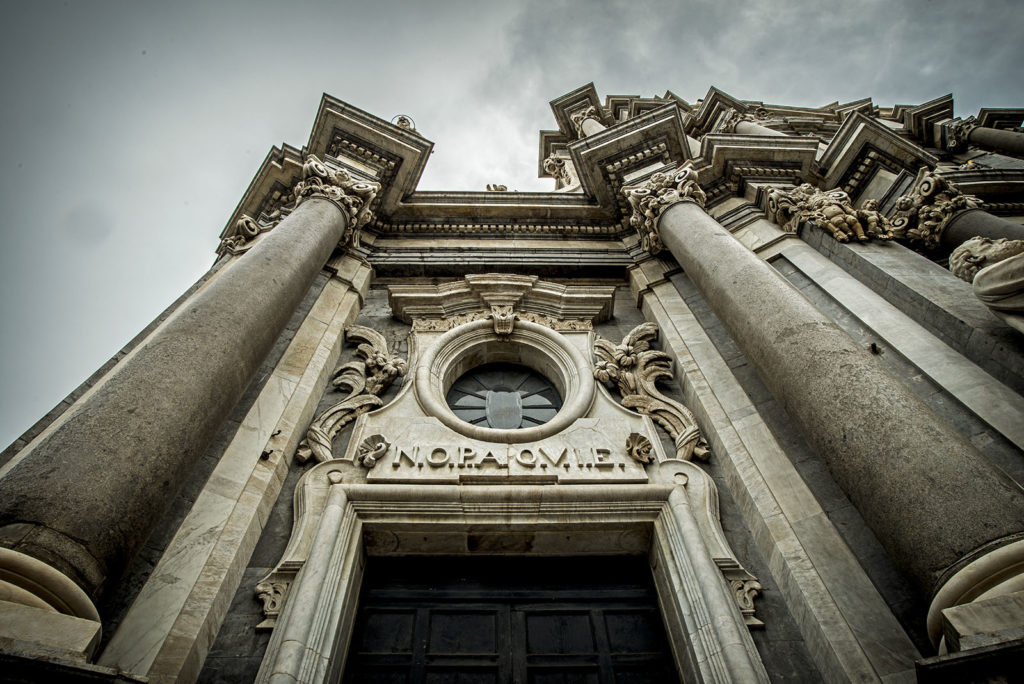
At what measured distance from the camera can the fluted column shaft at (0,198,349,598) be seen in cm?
291

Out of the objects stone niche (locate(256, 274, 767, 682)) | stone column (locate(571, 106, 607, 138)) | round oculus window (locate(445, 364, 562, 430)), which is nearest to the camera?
stone niche (locate(256, 274, 767, 682))

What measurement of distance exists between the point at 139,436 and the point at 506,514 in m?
2.80

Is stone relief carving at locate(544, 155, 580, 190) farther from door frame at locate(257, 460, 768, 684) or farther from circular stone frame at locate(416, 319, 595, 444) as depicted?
door frame at locate(257, 460, 768, 684)

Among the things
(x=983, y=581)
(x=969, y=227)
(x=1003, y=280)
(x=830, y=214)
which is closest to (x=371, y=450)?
(x=983, y=581)

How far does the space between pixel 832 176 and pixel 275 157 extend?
999cm

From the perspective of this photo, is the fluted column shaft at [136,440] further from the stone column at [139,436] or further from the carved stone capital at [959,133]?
the carved stone capital at [959,133]

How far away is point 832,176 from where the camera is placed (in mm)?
9938

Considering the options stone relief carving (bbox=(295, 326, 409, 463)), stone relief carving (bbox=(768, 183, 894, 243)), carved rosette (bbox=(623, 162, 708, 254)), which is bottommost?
stone relief carving (bbox=(295, 326, 409, 463))

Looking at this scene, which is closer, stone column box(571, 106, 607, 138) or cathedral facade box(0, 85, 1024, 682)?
cathedral facade box(0, 85, 1024, 682)

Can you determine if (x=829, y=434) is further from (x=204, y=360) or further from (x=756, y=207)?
(x=756, y=207)

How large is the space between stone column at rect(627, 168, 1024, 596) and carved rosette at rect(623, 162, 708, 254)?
234cm

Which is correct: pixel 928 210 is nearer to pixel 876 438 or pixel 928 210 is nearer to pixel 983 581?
pixel 876 438

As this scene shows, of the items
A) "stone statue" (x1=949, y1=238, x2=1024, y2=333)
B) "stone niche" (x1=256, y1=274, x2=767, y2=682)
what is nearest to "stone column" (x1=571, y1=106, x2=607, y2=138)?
"stone niche" (x1=256, y1=274, x2=767, y2=682)

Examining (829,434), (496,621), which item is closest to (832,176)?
(829,434)
